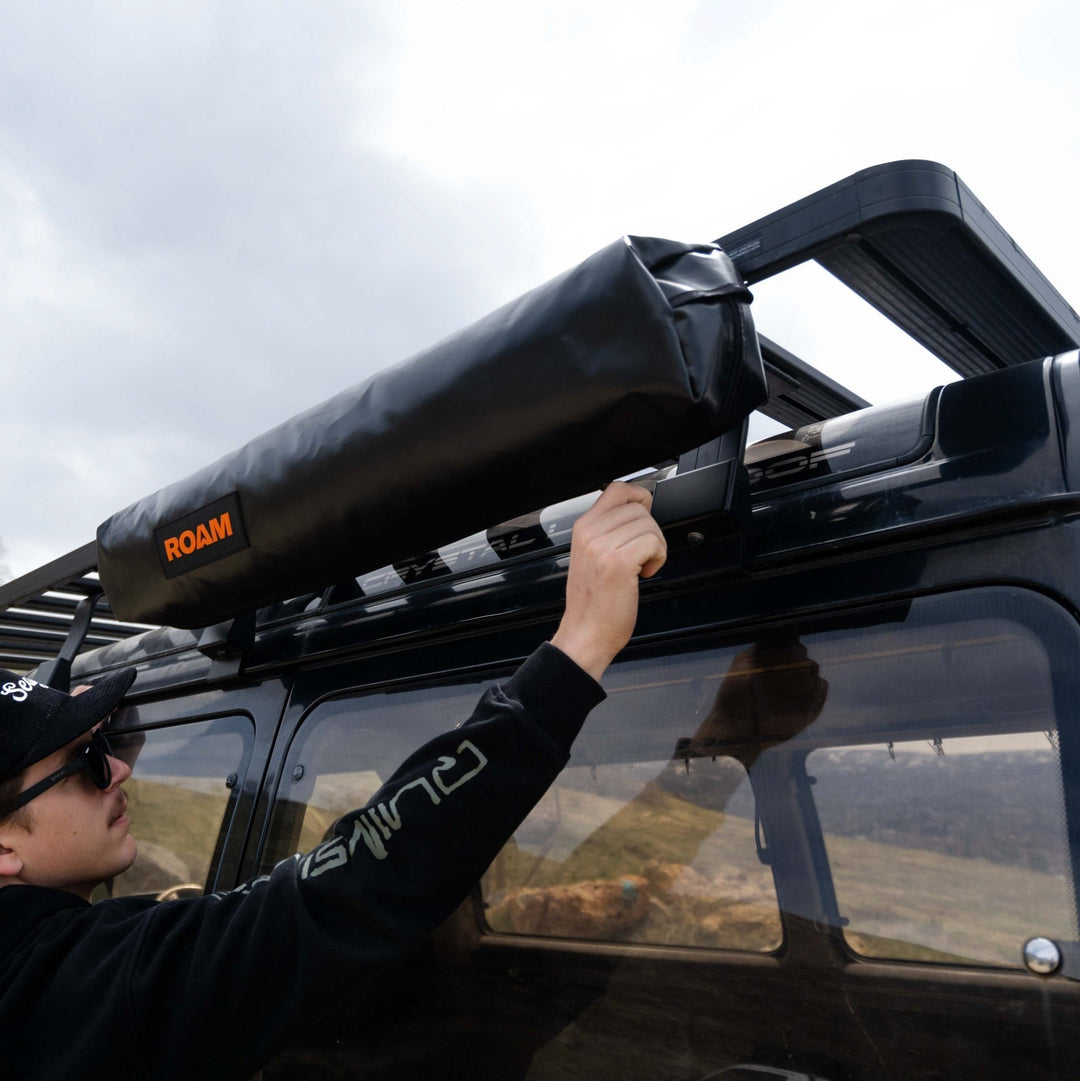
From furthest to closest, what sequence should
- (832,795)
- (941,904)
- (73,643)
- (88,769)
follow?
1. (73,643)
2. (88,769)
3. (832,795)
4. (941,904)

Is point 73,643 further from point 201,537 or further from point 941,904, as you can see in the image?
point 941,904

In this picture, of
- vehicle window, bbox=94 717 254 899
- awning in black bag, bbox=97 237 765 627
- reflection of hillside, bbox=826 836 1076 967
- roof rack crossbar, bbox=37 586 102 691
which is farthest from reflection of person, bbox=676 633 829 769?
roof rack crossbar, bbox=37 586 102 691

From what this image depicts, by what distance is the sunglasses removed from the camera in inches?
59.6

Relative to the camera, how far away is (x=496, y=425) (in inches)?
48.6

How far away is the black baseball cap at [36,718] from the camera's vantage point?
4.89 feet

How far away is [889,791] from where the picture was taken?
45.8 inches

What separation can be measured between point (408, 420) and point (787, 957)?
0.86 metres

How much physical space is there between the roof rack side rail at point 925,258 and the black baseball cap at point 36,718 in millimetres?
1274

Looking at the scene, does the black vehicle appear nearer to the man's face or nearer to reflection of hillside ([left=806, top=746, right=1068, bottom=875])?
reflection of hillside ([left=806, top=746, right=1068, bottom=875])

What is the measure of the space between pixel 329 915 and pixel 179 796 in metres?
1.35

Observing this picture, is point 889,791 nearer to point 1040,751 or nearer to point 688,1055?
point 1040,751

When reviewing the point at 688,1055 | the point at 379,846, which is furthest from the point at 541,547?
the point at 688,1055

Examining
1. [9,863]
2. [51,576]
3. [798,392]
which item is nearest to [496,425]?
[798,392]

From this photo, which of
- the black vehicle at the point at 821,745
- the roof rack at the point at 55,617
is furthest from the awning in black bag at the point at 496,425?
the roof rack at the point at 55,617
